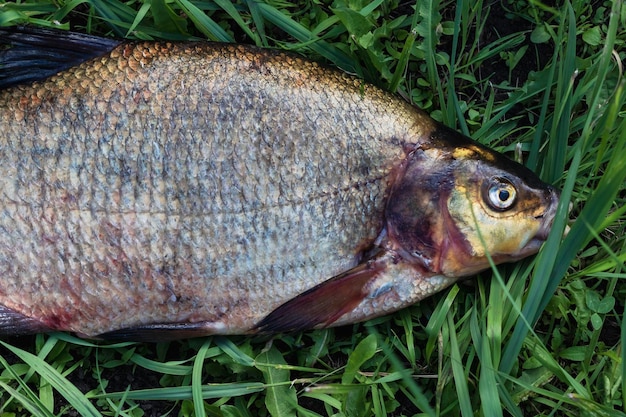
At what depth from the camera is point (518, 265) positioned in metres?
2.50

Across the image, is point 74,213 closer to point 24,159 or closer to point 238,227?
point 24,159

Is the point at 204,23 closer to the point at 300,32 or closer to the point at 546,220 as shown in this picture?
the point at 300,32

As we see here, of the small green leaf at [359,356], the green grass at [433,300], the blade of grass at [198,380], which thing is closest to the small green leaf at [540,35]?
the green grass at [433,300]

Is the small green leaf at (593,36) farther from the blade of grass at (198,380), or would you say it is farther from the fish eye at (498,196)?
the blade of grass at (198,380)

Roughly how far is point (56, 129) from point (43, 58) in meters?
0.32

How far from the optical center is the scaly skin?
88.8 inches

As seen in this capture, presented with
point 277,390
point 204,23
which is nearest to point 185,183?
point 204,23

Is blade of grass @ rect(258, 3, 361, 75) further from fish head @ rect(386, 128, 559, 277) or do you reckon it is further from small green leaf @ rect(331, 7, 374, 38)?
fish head @ rect(386, 128, 559, 277)

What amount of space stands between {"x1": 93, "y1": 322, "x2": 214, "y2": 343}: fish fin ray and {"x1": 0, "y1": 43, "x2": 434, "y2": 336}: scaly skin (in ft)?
0.11

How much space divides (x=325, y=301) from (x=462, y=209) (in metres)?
0.60

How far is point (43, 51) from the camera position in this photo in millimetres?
2389

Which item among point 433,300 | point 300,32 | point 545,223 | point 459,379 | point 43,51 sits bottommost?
point 459,379

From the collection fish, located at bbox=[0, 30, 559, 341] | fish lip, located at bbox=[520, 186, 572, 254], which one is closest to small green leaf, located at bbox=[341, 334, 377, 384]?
fish, located at bbox=[0, 30, 559, 341]

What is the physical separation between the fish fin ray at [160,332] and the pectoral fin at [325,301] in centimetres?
24
